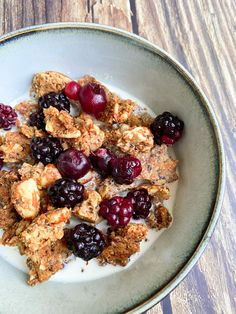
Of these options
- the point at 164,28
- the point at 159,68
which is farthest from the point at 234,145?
the point at 164,28

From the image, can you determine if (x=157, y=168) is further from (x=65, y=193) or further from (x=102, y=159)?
(x=65, y=193)

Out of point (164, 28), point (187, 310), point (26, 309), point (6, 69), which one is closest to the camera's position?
point (26, 309)

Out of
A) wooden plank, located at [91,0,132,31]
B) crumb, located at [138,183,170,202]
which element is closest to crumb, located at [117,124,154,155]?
crumb, located at [138,183,170,202]

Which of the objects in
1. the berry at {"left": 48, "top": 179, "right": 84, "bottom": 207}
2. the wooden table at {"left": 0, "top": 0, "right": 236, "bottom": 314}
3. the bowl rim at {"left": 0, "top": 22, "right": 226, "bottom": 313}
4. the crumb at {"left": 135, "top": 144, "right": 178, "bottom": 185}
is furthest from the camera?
the wooden table at {"left": 0, "top": 0, "right": 236, "bottom": 314}

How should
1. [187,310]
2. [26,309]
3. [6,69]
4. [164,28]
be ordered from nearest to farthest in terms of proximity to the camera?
[26,309]
[187,310]
[6,69]
[164,28]

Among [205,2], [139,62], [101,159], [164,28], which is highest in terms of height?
[205,2]

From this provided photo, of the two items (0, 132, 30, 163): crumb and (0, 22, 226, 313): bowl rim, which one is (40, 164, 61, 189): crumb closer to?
(0, 132, 30, 163): crumb

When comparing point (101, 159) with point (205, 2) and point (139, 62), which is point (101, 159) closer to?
point (139, 62)
